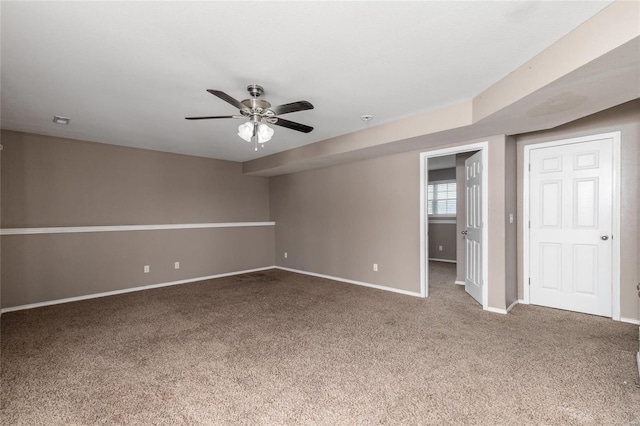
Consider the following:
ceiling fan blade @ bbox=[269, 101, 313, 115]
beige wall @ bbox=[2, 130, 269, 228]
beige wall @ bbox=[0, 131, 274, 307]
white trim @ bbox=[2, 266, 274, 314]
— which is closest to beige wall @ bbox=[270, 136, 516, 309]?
beige wall @ bbox=[0, 131, 274, 307]

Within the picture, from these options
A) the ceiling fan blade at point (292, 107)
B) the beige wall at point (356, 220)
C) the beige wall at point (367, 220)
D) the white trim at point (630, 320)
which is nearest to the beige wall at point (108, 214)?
the beige wall at point (356, 220)

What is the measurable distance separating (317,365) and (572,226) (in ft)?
11.4

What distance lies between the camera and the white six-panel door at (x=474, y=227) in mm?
3973

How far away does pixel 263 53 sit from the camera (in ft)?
7.29

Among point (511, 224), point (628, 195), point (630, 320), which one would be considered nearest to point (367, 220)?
point (511, 224)

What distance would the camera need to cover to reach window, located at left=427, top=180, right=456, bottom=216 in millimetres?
7723

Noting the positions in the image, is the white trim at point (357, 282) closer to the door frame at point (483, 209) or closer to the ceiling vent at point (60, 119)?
the door frame at point (483, 209)

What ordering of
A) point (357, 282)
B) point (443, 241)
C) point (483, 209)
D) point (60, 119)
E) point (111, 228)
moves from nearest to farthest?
point (60, 119) < point (483, 209) < point (111, 228) < point (357, 282) < point (443, 241)

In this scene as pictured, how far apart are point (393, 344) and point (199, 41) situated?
291cm

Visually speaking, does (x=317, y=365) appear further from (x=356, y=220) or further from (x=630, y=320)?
(x=630, y=320)

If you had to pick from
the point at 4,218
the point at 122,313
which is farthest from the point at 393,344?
the point at 4,218

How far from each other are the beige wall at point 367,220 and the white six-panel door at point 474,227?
8.2 inches

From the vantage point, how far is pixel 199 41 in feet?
6.75

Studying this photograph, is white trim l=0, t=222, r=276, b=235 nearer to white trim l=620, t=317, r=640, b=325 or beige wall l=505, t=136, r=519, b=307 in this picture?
beige wall l=505, t=136, r=519, b=307
